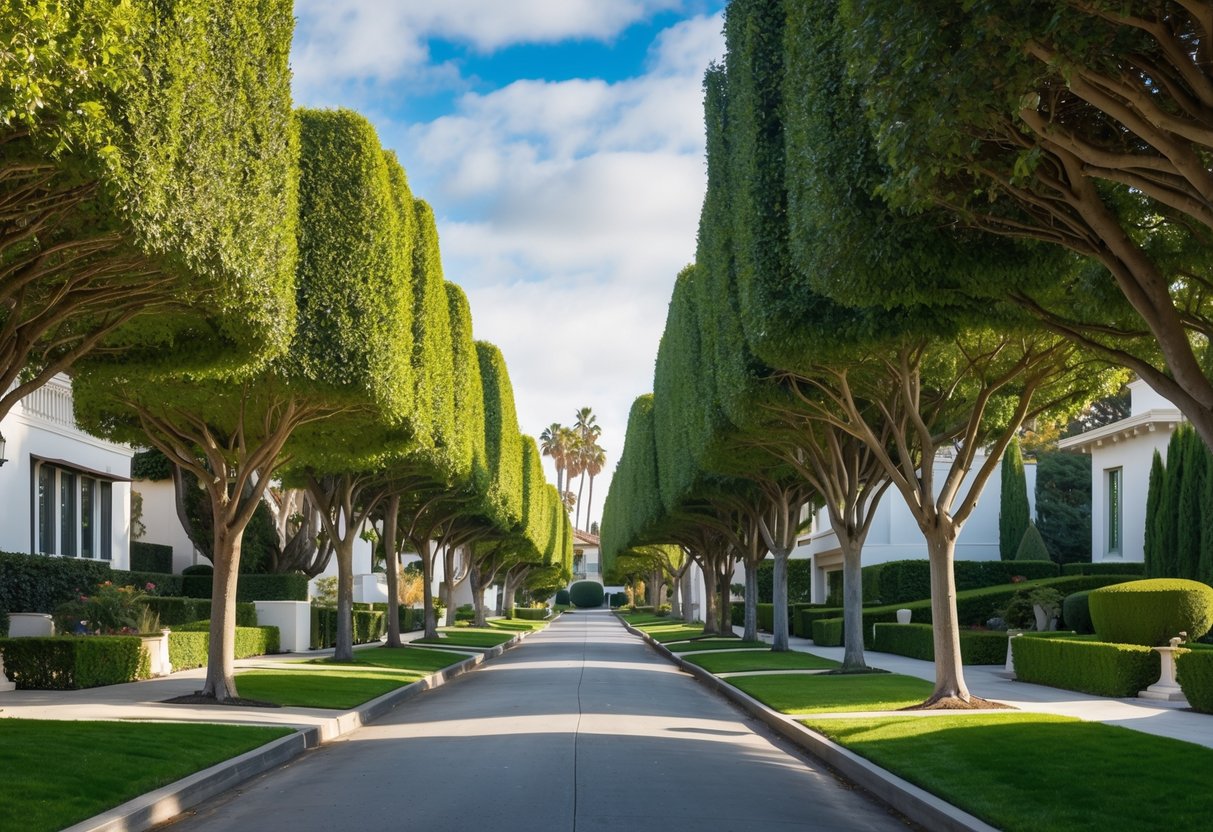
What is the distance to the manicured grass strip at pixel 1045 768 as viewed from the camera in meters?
9.45

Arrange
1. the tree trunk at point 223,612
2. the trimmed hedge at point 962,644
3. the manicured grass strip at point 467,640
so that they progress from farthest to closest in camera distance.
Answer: the manicured grass strip at point 467,640 → the trimmed hedge at point 962,644 → the tree trunk at point 223,612

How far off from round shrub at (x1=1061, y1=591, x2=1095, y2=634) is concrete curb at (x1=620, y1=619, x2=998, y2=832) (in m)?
13.4

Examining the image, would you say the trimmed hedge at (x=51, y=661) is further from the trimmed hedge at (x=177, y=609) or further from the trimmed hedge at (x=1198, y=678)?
the trimmed hedge at (x=1198, y=678)

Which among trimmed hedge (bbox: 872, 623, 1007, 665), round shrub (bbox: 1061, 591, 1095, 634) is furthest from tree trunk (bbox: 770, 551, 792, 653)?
round shrub (bbox: 1061, 591, 1095, 634)

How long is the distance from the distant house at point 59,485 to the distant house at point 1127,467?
96.0 feet

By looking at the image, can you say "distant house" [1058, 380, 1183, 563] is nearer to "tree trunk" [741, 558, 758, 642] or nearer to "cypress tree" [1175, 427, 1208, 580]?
"cypress tree" [1175, 427, 1208, 580]

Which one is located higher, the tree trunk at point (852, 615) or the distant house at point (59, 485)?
the distant house at point (59, 485)

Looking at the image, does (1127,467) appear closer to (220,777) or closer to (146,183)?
(220,777)

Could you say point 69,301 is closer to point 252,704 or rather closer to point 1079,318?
point 252,704

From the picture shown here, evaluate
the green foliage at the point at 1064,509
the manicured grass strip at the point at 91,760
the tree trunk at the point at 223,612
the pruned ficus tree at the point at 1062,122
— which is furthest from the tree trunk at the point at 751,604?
the pruned ficus tree at the point at 1062,122

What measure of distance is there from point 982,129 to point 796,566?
5967 centimetres

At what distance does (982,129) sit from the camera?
32.7 feet

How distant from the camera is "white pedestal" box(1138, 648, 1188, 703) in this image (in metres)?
19.7

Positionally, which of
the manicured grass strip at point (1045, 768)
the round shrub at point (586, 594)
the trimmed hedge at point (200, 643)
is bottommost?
the round shrub at point (586, 594)
